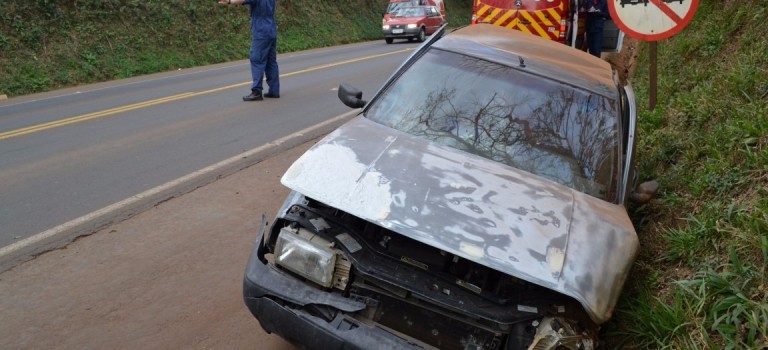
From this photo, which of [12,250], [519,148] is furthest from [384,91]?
[12,250]

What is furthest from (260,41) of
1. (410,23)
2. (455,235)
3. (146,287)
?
(410,23)

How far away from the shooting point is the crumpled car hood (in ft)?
9.41

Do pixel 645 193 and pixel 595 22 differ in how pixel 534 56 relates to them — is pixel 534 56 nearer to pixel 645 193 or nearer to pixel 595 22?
pixel 645 193

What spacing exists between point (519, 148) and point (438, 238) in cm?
121

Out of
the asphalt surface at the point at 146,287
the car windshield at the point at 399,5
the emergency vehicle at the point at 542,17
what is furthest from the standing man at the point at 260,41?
the car windshield at the point at 399,5

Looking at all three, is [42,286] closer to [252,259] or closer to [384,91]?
[252,259]

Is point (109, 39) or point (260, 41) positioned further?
point (109, 39)

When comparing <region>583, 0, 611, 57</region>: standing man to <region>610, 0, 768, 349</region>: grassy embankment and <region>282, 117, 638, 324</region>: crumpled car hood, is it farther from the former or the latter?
<region>282, 117, 638, 324</region>: crumpled car hood

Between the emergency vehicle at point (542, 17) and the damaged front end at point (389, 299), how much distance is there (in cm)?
883

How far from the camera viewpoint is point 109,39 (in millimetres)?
17266

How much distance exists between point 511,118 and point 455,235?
4.51 ft

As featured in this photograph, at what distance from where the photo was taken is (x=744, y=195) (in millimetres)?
4047

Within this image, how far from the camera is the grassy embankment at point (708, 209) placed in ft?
10.7

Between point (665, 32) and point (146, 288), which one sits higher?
point (665, 32)
